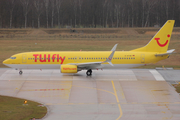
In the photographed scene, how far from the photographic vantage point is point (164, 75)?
140 feet

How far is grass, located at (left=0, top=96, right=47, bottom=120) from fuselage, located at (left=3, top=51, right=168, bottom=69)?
12220mm

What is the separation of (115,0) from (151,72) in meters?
103

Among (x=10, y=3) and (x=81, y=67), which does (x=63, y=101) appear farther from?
(x=10, y=3)

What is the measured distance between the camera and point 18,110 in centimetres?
2558

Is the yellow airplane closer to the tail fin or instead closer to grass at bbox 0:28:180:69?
the tail fin

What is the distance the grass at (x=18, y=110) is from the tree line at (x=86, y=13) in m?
101

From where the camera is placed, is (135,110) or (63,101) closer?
(135,110)

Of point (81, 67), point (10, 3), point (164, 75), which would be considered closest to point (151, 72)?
point (164, 75)

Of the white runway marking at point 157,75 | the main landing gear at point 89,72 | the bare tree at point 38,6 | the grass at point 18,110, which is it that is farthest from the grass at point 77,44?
the grass at point 18,110

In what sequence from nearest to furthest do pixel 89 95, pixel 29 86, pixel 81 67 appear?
pixel 89 95
pixel 29 86
pixel 81 67

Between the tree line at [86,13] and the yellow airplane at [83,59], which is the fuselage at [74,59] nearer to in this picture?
the yellow airplane at [83,59]

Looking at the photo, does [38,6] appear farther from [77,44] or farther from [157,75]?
[157,75]

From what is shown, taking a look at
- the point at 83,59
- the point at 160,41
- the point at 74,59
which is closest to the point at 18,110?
the point at 74,59

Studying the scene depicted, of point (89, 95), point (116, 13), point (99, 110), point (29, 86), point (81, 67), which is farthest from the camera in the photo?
point (116, 13)
